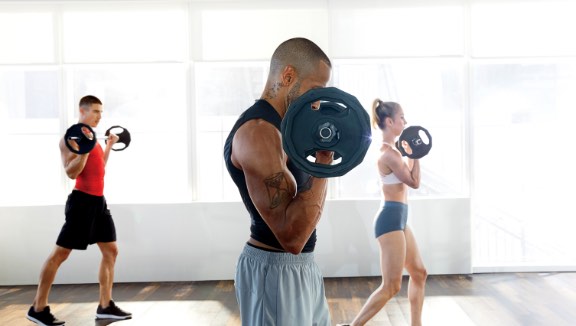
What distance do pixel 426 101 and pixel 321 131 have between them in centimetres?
330

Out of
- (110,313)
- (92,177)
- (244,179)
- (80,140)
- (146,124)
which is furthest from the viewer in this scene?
(146,124)

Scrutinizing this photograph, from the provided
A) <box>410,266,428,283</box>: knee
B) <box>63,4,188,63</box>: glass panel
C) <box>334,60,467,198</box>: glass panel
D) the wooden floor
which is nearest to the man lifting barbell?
<box>410,266,428,283</box>: knee

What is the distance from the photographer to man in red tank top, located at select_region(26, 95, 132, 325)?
9.67 ft

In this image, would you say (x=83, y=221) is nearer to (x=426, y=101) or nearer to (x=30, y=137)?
(x=30, y=137)

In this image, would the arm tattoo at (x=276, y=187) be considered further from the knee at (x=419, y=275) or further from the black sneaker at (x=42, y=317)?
the black sneaker at (x=42, y=317)

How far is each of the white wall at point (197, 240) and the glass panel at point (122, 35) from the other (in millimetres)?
1061

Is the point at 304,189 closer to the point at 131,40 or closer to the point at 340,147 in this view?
the point at 340,147

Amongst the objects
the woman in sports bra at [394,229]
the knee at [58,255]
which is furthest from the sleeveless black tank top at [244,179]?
the knee at [58,255]

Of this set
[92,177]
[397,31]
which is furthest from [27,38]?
[397,31]

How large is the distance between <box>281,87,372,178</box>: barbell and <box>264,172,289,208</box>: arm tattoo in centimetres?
7

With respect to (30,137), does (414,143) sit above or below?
below

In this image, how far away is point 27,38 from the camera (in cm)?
418

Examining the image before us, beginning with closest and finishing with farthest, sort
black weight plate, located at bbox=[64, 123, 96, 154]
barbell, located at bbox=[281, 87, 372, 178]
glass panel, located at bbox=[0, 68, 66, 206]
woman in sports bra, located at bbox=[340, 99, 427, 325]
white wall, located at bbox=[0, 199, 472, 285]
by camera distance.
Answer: barbell, located at bbox=[281, 87, 372, 178] < woman in sports bra, located at bbox=[340, 99, 427, 325] < black weight plate, located at bbox=[64, 123, 96, 154] < white wall, located at bbox=[0, 199, 472, 285] < glass panel, located at bbox=[0, 68, 66, 206]

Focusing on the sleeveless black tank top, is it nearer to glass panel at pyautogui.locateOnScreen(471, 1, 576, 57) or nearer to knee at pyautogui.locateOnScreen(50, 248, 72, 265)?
knee at pyautogui.locateOnScreen(50, 248, 72, 265)
